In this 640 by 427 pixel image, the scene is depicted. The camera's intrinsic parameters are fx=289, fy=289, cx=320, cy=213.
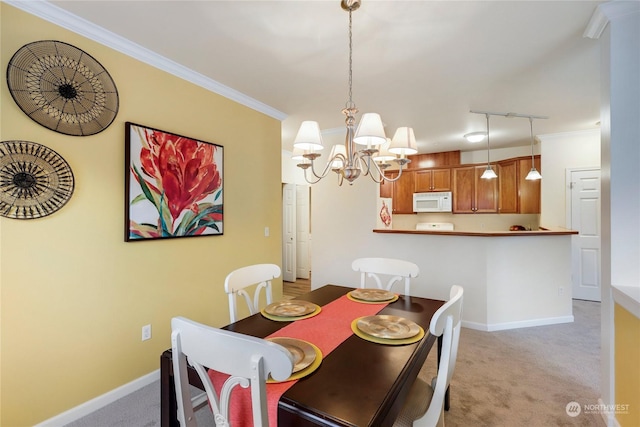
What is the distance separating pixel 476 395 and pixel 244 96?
322 centimetres

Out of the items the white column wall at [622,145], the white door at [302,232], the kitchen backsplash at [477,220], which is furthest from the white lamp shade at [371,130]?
the kitchen backsplash at [477,220]

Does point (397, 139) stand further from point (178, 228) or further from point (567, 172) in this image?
point (567, 172)

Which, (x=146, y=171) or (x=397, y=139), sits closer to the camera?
(x=397, y=139)

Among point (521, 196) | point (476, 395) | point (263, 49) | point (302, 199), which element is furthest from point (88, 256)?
point (521, 196)

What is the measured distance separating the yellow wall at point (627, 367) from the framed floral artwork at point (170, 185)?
2879 millimetres

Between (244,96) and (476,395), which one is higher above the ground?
(244,96)

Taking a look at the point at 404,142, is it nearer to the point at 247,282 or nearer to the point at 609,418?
the point at 247,282

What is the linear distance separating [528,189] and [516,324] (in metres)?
2.41

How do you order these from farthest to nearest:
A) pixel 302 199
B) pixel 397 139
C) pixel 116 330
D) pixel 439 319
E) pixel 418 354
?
pixel 302 199, pixel 116 330, pixel 397 139, pixel 418 354, pixel 439 319

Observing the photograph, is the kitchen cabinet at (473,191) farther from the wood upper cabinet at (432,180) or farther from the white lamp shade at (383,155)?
the white lamp shade at (383,155)

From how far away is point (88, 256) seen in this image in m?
1.87

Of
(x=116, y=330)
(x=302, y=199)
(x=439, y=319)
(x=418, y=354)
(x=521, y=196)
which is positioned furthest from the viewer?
(x=302, y=199)

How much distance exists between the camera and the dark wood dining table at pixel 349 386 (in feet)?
2.83

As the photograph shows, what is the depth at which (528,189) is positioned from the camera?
4609 millimetres
